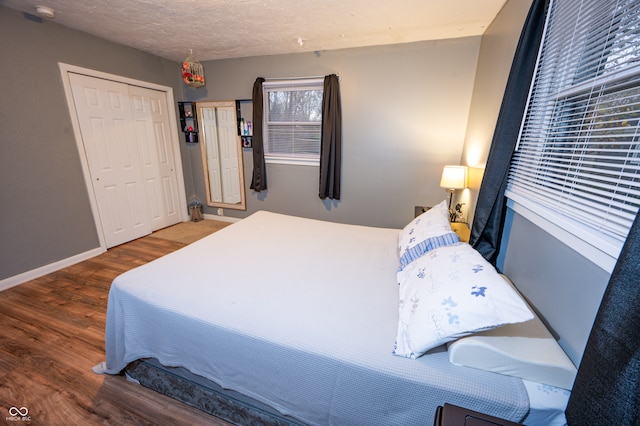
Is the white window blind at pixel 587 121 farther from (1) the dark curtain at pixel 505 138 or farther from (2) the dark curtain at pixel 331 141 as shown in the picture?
(2) the dark curtain at pixel 331 141

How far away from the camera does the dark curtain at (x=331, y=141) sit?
3129 millimetres

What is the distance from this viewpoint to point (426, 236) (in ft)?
5.37

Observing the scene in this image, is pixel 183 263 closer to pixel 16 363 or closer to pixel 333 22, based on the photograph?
pixel 16 363

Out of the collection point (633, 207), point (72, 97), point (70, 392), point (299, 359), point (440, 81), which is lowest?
point (70, 392)

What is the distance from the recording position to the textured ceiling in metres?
2.10

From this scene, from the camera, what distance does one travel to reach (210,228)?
396 centimetres

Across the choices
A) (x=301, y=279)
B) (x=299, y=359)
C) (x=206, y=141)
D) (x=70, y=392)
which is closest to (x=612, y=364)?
(x=299, y=359)

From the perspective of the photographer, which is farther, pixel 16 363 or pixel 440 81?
pixel 440 81

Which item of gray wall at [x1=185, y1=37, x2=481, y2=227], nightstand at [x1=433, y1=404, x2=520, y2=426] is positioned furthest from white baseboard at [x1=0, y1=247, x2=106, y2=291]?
nightstand at [x1=433, y1=404, x2=520, y2=426]

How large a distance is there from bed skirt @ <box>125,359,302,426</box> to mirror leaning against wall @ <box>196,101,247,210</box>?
2861mm

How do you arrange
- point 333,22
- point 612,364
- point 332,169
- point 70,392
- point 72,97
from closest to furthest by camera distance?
point 612,364 < point 70,392 < point 333,22 < point 72,97 < point 332,169

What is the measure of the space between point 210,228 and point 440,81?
373 centimetres

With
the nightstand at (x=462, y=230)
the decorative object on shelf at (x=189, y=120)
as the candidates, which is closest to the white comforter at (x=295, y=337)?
the nightstand at (x=462, y=230)

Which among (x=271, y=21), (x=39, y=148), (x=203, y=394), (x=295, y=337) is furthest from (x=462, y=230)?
(x=39, y=148)
